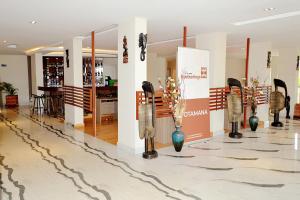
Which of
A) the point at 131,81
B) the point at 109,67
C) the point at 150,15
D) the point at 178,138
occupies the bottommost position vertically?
the point at 178,138

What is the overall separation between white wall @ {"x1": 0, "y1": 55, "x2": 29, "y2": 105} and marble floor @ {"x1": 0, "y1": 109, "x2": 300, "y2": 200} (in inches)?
273

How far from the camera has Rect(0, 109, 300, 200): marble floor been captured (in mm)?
3248

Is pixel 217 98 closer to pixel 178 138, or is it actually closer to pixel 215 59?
pixel 215 59

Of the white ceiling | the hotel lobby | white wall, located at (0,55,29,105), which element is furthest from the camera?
white wall, located at (0,55,29,105)

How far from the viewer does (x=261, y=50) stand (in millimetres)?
7555

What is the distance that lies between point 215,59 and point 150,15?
225 centimetres

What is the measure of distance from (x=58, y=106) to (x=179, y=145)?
218 inches

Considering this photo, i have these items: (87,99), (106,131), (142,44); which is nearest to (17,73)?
(87,99)

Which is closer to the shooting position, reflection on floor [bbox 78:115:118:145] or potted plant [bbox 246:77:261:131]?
reflection on floor [bbox 78:115:118:145]

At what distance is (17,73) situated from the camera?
40.1 feet

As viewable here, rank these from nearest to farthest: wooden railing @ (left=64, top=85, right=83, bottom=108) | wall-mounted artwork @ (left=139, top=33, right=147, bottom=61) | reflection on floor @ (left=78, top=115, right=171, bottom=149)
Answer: wall-mounted artwork @ (left=139, top=33, right=147, bottom=61) < reflection on floor @ (left=78, top=115, right=171, bottom=149) < wooden railing @ (left=64, top=85, right=83, bottom=108)

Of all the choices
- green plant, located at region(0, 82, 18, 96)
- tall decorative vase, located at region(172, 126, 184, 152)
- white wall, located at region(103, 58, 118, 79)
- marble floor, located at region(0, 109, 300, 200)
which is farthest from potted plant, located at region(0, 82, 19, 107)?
tall decorative vase, located at region(172, 126, 184, 152)

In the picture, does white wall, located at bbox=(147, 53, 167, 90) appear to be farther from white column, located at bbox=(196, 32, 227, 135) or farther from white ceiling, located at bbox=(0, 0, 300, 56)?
white ceiling, located at bbox=(0, 0, 300, 56)

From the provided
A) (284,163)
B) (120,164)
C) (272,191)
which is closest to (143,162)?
(120,164)
